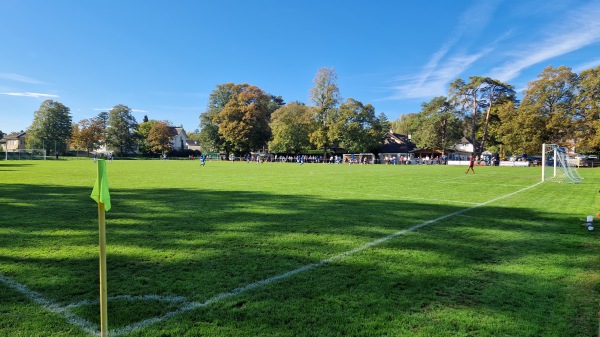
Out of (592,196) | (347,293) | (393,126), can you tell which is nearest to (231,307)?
(347,293)

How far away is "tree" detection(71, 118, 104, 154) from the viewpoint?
89438 millimetres

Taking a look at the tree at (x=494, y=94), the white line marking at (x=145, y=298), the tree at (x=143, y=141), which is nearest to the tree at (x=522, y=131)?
the tree at (x=494, y=94)

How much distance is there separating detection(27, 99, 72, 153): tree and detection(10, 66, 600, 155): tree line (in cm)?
21

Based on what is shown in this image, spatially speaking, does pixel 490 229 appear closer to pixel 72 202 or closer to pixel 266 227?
pixel 266 227

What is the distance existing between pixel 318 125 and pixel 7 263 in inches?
2740

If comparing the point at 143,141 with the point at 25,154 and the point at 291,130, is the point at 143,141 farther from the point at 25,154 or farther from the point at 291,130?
the point at 291,130

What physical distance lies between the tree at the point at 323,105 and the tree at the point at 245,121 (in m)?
13.1

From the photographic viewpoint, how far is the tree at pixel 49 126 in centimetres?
8306

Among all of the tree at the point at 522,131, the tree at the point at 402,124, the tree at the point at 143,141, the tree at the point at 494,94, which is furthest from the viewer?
the tree at the point at 402,124

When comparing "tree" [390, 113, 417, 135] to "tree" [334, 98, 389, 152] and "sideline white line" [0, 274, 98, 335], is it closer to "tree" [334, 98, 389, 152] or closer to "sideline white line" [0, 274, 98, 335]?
"tree" [334, 98, 389, 152]

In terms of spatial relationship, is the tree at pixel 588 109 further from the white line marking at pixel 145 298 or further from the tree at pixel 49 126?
the tree at pixel 49 126

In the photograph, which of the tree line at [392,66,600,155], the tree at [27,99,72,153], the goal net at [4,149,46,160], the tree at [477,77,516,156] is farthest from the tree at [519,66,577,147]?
the tree at [27,99,72,153]

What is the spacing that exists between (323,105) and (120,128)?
58.2m

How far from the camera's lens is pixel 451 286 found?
162 inches
